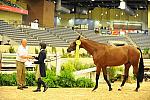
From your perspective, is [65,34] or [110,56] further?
[65,34]

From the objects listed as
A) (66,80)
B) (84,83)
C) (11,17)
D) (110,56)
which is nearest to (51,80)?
(66,80)

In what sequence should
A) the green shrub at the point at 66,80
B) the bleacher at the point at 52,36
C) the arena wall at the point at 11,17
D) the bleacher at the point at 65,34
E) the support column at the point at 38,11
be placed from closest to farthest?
the green shrub at the point at 66,80 → the bleacher at the point at 52,36 → the arena wall at the point at 11,17 → the bleacher at the point at 65,34 → the support column at the point at 38,11

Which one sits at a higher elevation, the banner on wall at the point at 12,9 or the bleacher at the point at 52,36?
the banner on wall at the point at 12,9

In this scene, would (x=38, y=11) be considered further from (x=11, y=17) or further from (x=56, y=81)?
(x=56, y=81)

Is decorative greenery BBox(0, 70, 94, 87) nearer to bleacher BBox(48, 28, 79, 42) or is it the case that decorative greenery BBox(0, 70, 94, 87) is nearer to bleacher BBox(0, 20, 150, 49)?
bleacher BBox(0, 20, 150, 49)

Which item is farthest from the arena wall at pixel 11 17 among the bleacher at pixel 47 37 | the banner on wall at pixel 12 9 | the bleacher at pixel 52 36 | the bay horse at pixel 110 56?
the bay horse at pixel 110 56

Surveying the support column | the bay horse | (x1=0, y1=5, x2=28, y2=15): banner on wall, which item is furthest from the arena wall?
the bay horse

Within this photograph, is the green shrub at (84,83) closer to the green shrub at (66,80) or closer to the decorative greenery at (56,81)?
the decorative greenery at (56,81)

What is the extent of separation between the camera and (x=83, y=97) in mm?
10461


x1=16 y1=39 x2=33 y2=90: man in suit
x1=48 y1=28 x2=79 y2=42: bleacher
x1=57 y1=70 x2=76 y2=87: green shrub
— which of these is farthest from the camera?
x1=48 y1=28 x2=79 y2=42: bleacher

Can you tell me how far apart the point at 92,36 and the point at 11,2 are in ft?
37.0

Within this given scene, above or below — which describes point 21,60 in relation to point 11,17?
below

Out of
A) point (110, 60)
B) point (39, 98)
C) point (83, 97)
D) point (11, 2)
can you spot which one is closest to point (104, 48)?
point (110, 60)

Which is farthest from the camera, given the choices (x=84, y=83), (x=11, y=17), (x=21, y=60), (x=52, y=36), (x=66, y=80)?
(x=11, y=17)
